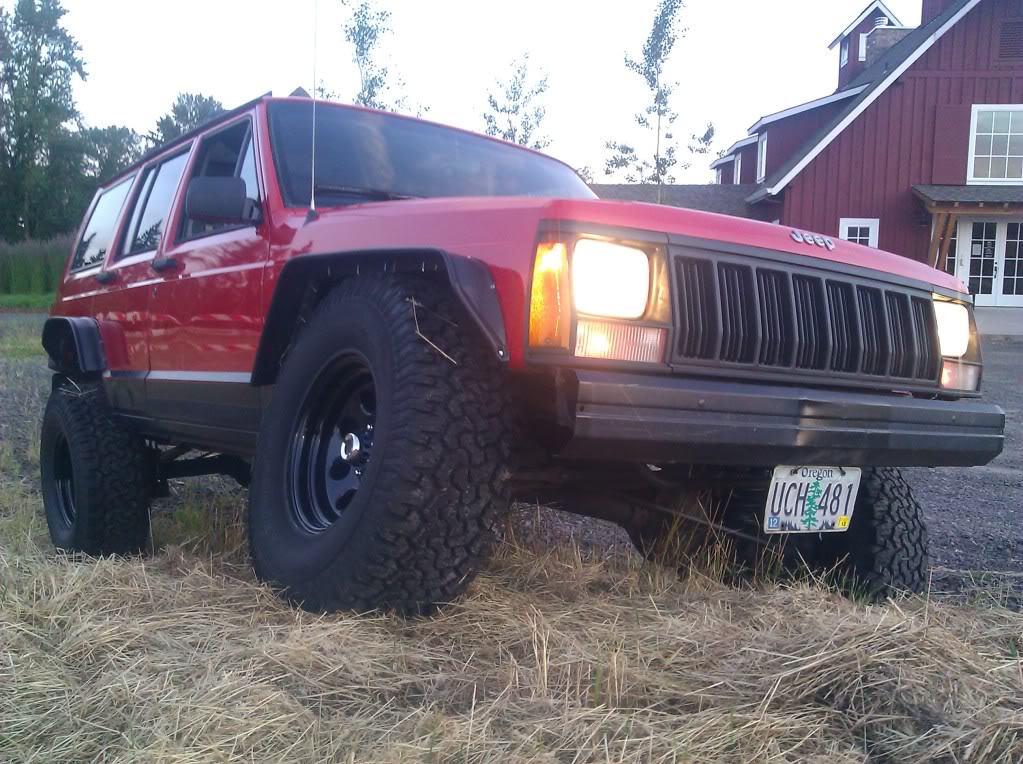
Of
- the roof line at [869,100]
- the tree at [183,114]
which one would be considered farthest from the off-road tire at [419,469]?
the tree at [183,114]

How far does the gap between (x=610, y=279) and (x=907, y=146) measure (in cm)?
1955

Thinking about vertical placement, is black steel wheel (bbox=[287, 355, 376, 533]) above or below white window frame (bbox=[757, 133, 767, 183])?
below

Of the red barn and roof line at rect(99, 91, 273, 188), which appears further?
the red barn

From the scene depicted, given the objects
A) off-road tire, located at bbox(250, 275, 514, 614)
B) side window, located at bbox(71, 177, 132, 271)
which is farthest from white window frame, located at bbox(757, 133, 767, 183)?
off-road tire, located at bbox(250, 275, 514, 614)

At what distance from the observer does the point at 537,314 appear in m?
2.29

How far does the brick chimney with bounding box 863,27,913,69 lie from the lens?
23203 mm

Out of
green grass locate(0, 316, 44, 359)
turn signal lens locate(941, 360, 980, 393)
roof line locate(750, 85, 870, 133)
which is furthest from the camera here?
roof line locate(750, 85, 870, 133)

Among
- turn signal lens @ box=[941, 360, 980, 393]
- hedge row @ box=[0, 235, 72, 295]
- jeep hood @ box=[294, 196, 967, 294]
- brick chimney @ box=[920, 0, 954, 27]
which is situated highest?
brick chimney @ box=[920, 0, 954, 27]

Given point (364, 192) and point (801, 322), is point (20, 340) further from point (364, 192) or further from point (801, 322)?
point (801, 322)

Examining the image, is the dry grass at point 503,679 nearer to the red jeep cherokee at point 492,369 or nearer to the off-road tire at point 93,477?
the red jeep cherokee at point 492,369

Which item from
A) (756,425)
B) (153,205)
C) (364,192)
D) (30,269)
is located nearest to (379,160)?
(364,192)

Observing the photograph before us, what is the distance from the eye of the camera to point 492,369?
2.48 meters

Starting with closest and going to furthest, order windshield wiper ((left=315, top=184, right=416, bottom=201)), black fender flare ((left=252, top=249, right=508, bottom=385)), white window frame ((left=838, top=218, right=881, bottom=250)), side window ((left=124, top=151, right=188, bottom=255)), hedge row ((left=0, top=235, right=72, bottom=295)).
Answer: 1. black fender flare ((left=252, top=249, right=508, bottom=385))
2. windshield wiper ((left=315, top=184, right=416, bottom=201))
3. side window ((left=124, top=151, right=188, bottom=255))
4. white window frame ((left=838, top=218, right=881, bottom=250))
5. hedge row ((left=0, top=235, right=72, bottom=295))

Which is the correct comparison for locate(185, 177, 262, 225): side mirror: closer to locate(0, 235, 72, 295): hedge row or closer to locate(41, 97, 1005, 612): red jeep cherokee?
locate(41, 97, 1005, 612): red jeep cherokee
